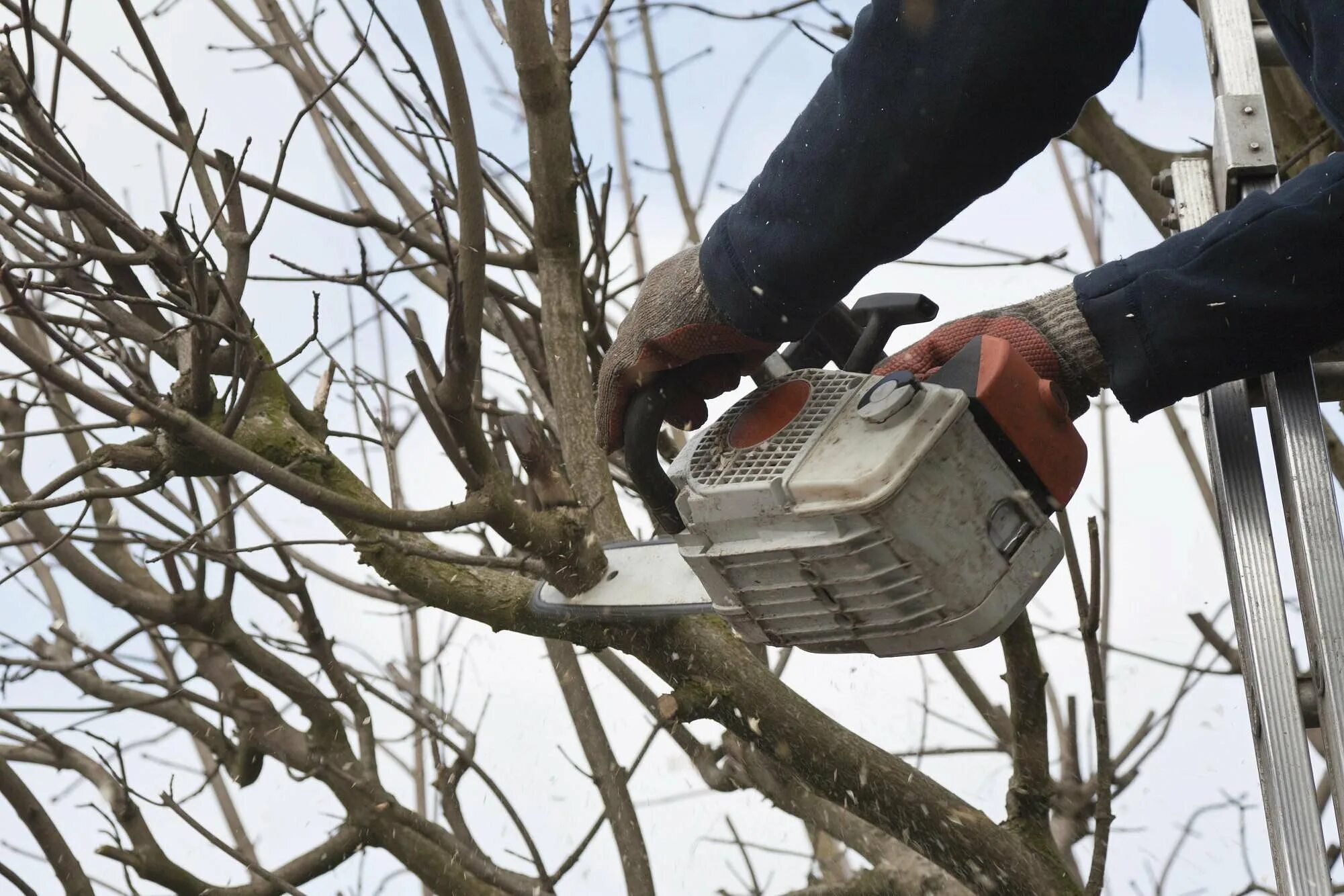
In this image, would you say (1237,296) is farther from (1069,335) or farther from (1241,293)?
(1069,335)

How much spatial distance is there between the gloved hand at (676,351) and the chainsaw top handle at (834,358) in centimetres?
4

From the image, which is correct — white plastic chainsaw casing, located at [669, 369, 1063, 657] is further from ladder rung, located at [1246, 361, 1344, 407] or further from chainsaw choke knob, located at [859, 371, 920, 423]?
ladder rung, located at [1246, 361, 1344, 407]

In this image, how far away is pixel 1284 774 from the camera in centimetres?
151

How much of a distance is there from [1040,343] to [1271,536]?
0.42m

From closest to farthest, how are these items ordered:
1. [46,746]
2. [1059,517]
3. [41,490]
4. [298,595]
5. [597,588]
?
[41,490] < [597,588] < [1059,517] < [298,595] < [46,746]

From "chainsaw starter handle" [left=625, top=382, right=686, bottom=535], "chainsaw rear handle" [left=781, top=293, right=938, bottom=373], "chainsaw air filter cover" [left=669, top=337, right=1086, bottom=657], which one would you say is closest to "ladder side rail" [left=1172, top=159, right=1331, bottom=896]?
"chainsaw air filter cover" [left=669, top=337, right=1086, bottom=657]

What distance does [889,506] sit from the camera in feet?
5.37

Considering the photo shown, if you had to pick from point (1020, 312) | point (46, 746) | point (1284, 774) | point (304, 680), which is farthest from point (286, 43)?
point (1284, 774)

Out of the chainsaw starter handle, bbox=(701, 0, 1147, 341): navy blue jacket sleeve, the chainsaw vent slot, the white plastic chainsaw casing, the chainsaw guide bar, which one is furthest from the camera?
the chainsaw guide bar

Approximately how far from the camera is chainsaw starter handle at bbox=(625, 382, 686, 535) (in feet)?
6.33

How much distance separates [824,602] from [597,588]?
21.8 inches

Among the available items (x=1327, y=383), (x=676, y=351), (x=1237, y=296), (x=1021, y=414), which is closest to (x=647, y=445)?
(x=676, y=351)

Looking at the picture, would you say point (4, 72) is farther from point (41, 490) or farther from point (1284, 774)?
point (1284, 774)

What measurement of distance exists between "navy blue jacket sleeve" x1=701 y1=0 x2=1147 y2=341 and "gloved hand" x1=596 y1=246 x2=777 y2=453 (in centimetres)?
8
